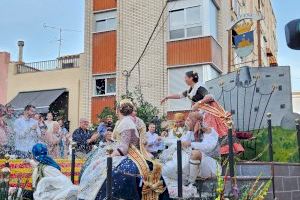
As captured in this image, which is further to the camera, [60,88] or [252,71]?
[60,88]

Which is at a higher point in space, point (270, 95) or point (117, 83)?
point (117, 83)

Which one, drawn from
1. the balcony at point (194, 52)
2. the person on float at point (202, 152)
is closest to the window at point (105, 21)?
the balcony at point (194, 52)

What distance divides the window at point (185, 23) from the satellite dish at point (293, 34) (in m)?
17.9

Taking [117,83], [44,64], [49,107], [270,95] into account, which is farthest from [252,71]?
[44,64]

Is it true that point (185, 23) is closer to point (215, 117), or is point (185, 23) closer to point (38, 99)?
point (38, 99)

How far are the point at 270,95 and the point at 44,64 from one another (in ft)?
62.4

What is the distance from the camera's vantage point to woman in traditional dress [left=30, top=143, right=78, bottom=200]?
21.4ft

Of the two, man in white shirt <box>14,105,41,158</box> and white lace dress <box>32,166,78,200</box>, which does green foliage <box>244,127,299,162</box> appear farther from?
man in white shirt <box>14,105,41,158</box>

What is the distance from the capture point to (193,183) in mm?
6609

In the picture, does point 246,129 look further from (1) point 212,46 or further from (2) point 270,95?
(1) point 212,46

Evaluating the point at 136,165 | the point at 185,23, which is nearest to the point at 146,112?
the point at 185,23

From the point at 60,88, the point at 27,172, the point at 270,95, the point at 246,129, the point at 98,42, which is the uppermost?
the point at 98,42

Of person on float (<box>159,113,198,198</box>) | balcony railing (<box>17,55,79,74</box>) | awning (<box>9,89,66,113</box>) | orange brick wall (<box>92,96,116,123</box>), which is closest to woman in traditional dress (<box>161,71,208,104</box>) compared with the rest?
person on float (<box>159,113,198,198</box>)

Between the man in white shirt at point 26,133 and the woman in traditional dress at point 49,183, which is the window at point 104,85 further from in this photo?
the woman in traditional dress at point 49,183
